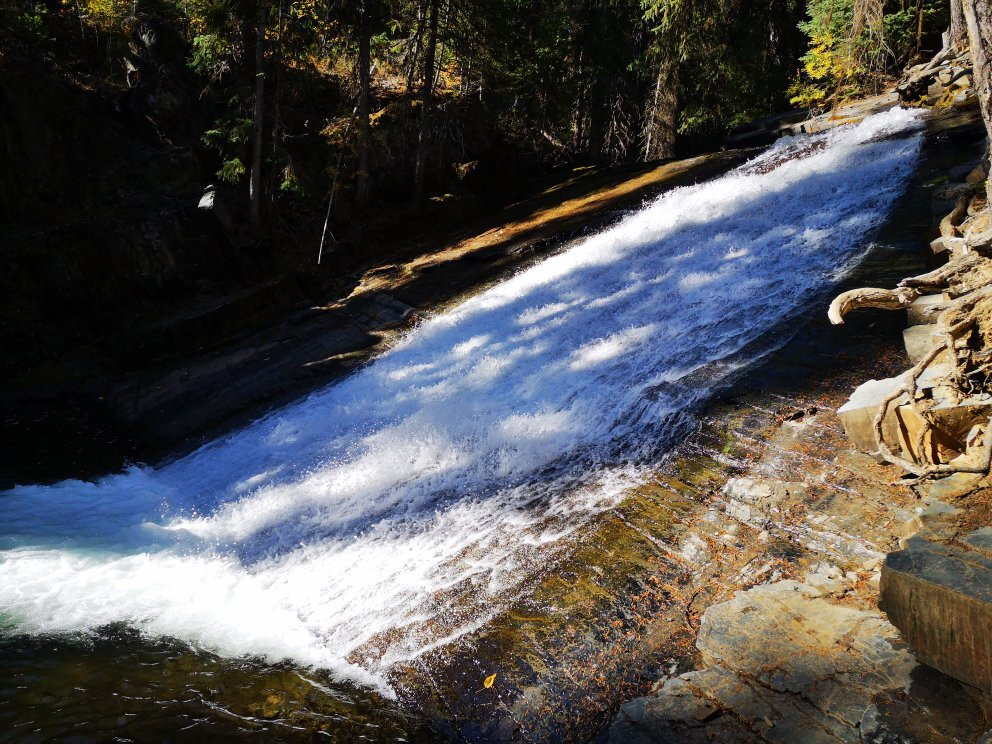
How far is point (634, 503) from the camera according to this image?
15.3ft

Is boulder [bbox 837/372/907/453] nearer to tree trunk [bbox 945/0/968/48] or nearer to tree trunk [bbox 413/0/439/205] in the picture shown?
tree trunk [bbox 945/0/968/48]

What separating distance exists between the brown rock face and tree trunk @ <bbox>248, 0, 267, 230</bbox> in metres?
15.2

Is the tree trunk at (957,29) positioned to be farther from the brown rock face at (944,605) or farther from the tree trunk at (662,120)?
the brown rock face at (944,605)

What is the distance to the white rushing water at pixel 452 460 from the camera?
4641mm

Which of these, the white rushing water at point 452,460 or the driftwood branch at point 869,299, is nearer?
the white rushing water at point 452,460

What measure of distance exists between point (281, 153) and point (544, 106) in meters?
9.10

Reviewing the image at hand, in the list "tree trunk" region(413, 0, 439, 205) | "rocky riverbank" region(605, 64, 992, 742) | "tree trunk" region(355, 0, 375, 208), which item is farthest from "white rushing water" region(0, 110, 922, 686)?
"tree trunk" region(355, 0, 375, 208)

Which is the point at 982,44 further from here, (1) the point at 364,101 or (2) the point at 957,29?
(1) the point at 364,101

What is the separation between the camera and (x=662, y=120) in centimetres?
1814

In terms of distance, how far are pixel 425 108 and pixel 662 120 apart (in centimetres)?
720

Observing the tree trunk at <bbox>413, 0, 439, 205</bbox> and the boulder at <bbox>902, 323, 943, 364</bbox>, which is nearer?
the boulder at <bbox>902, 323, 943, 364</bbox>

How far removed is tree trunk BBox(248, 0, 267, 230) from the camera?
14398 mm

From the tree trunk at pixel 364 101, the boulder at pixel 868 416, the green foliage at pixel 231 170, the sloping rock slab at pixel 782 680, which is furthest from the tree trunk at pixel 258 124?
the sloping rock slab at pixel 782 680

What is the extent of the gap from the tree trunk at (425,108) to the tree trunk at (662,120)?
21.6 ft
